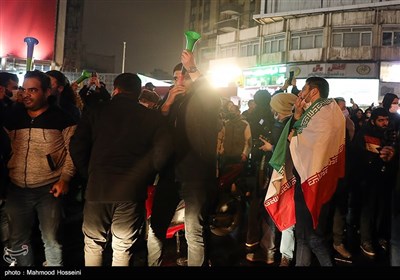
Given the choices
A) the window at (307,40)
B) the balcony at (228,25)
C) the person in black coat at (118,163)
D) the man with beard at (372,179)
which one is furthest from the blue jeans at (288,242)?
the balcony at (228,25)

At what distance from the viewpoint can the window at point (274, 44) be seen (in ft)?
106

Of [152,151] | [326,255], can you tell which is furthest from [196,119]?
[326,255]

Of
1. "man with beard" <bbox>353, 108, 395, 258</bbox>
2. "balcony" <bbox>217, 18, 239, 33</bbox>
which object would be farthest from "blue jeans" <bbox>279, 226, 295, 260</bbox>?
"balcony" <bbox>217, 18, 239, 33</bbox>

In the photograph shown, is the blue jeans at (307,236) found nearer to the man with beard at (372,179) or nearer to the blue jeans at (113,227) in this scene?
the blue jeans at (113,227)

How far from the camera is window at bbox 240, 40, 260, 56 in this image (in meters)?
35.4

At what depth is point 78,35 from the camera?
1943 inches

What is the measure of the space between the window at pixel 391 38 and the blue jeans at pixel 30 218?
93.9 feet

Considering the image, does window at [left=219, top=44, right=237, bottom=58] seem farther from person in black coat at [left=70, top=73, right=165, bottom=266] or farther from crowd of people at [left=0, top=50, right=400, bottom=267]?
person in black coat at [left=70, top=73, right=165, bottom=266]

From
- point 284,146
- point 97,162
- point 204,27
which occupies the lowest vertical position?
point 97,162

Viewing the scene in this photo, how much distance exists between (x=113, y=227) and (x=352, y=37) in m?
28.7

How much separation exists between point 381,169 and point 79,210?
525 centimetres

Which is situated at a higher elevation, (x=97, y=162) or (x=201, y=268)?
(x=97, y=162)

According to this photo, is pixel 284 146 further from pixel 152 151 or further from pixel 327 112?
pixel 152 151

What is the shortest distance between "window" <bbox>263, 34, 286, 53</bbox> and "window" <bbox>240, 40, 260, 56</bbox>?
1171 mm
